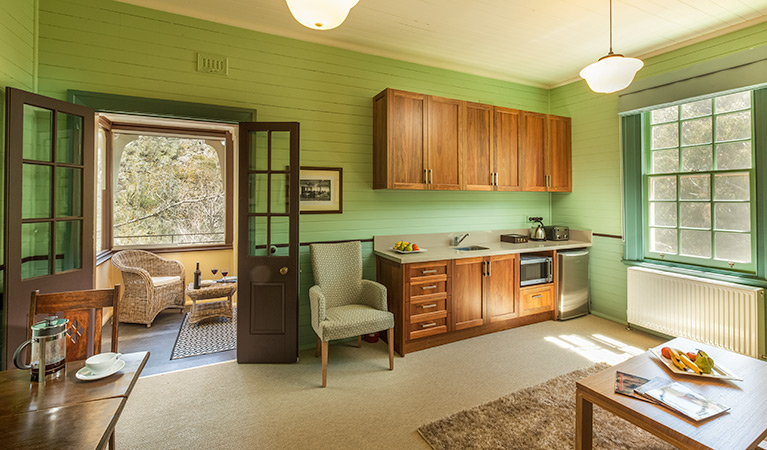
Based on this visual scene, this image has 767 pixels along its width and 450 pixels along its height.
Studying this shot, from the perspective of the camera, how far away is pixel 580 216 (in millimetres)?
4680

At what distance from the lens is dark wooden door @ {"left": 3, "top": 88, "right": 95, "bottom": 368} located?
222 cm

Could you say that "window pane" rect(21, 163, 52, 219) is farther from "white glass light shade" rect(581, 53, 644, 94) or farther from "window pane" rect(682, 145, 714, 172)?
"window pane" rect(682, 145, 714, 172)

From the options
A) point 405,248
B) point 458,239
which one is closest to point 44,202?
point 405,248

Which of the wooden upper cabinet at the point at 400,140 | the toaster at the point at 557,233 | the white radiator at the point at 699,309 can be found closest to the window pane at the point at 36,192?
the wooden upper cabinet at the point at 400,140

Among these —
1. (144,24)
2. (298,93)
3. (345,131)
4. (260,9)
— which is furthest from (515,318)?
(144,24)

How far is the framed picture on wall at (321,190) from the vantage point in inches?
140

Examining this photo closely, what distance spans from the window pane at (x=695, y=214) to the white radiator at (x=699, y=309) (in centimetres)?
57

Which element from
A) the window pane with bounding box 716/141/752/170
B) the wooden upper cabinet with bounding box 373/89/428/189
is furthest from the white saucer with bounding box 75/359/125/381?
the window pane with bounding box 716/141/752/170

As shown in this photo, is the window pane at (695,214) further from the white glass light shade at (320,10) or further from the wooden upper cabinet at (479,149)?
the white glass light shade at (320,10)

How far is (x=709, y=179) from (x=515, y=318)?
2362mm

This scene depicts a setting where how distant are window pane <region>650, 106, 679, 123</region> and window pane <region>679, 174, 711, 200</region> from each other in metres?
0.65

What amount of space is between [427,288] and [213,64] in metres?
2.87

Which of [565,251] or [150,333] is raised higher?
[565,251]

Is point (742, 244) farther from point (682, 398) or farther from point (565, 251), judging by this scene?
point (682, 398)
